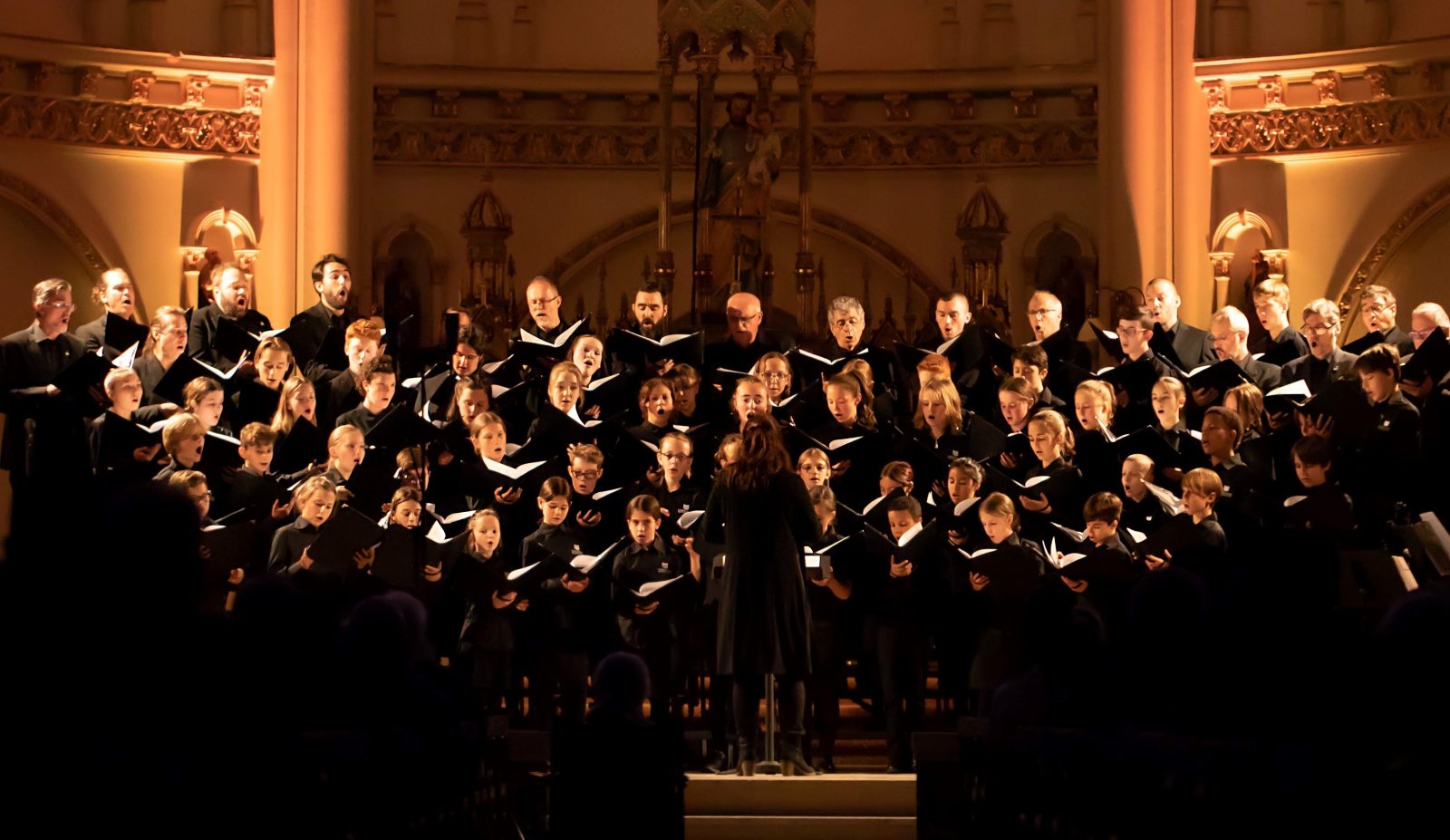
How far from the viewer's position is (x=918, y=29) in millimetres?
12836

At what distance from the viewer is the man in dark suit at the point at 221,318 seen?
864cm

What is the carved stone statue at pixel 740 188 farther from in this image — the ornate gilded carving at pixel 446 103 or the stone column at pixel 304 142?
A: the ornate gilded carving at pixel 446 103

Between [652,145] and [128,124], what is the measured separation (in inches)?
115

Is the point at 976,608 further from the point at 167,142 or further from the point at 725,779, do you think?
the point at 167,142

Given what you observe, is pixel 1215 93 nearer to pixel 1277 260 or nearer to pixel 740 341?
pixel 1277 260

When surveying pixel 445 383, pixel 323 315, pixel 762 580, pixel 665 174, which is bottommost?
pixel 762 580

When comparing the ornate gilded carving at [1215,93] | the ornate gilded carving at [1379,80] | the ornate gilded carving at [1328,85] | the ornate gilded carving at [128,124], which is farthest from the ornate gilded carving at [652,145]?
the ornate gilded carving at [1379,80]

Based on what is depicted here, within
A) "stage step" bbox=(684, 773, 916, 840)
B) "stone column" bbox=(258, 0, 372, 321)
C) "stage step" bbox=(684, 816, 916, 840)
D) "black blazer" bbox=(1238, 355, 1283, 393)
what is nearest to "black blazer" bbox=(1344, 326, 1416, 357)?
"black blazer" bbox=(1238, 355, 1283, 393)

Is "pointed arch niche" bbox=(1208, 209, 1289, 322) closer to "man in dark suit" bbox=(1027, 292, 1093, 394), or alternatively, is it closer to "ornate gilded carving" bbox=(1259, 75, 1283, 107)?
"ornate gilded carving" bbox=(1259, 75, 1283, 107)

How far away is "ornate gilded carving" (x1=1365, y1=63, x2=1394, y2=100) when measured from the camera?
441 inches

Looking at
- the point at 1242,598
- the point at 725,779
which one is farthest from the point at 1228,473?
the point at 1242,598

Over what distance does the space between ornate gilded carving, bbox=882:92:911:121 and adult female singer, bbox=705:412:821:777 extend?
5973 millimetres

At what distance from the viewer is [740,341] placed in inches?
338

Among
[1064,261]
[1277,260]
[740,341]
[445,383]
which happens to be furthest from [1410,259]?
[445,383]
